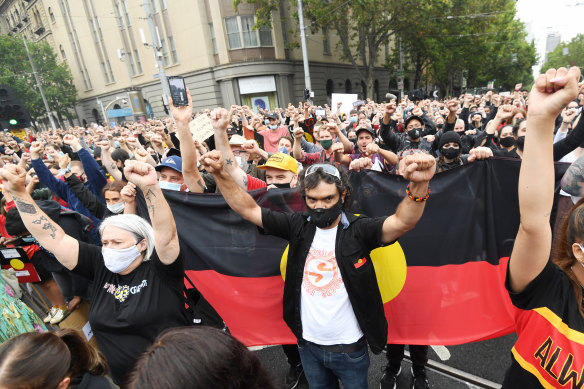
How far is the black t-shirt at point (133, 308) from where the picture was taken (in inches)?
77.4

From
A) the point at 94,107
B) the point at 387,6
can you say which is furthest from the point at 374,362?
the point at 94,107

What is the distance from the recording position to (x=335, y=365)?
1.95 metres

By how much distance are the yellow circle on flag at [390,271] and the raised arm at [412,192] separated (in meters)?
0.66

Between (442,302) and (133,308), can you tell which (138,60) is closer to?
(133,308)

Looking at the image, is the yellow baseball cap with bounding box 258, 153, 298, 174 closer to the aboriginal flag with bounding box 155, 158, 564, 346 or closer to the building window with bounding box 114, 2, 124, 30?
the aboriginal flag with bounding box 155, 158, 564, 346

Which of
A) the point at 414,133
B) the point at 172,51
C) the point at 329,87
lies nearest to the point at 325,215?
the point at 414,133

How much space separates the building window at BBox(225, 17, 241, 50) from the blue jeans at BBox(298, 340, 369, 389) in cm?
2361

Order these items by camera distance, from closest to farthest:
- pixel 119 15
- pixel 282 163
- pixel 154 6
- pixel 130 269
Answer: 1. pixel 130 269
2. pixel 282 163
3. pixel 154 6
4. pixel 119 15

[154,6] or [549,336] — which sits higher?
[154,6]

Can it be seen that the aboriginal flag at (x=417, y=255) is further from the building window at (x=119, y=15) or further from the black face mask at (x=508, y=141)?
the building window at (x=119, y=15)

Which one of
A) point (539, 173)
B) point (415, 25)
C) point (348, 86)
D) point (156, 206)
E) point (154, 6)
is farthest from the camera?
point (348, 86)

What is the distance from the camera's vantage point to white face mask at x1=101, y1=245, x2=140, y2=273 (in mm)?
2010

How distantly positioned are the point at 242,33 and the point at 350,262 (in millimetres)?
23649

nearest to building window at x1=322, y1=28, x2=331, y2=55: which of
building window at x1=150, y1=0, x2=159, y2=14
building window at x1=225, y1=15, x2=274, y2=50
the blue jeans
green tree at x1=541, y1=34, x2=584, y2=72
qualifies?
building window at x1=225, y1=15, x2=274, y2=50
